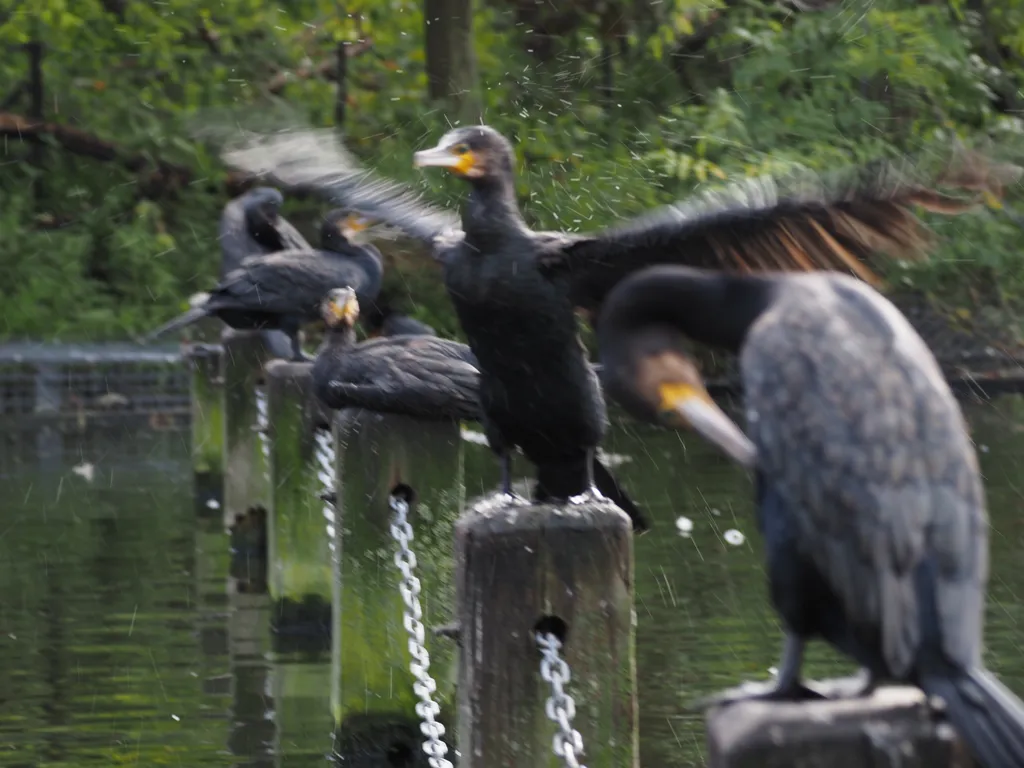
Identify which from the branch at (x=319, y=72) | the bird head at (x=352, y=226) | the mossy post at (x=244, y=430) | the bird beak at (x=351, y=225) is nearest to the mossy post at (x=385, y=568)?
the bird head at (x=352, y=226)

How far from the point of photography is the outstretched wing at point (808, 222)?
13.8 ft

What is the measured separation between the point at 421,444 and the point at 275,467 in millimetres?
2687

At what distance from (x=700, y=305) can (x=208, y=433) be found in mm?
10912

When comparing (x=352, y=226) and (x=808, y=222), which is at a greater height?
(x=352, y=226)

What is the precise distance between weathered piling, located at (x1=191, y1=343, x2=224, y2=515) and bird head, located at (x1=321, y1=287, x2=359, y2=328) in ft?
16.4

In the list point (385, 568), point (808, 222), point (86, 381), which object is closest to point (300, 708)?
point (385, 568)

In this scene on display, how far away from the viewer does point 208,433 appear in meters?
14.0

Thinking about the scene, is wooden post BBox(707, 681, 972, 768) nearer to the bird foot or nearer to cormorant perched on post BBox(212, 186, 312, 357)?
the bird foot

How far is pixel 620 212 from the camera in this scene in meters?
15.8

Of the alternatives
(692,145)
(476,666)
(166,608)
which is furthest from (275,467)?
(692,145)

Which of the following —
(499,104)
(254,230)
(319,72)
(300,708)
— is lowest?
(300,708)

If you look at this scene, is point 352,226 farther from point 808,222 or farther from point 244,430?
point 808,222

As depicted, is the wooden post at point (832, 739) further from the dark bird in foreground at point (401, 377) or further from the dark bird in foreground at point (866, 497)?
the dark bird in foreground at point (401, 377)

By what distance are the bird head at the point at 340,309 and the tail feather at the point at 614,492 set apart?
2570 millimetres
